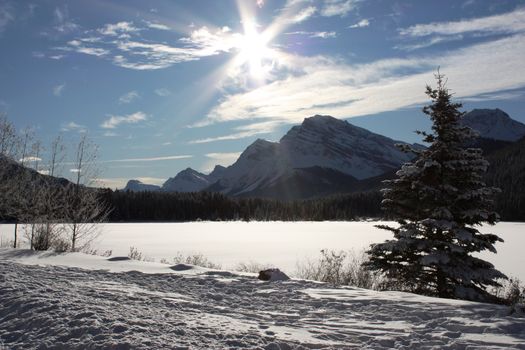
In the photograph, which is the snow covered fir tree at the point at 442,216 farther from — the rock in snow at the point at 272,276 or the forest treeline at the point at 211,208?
the forest treeline at the point at 211,208

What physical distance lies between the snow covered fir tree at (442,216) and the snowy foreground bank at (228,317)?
3.77m

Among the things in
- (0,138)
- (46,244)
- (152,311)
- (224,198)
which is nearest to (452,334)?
(152,311)

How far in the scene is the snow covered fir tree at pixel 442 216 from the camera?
12477mm

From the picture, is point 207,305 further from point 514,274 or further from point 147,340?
point 514,274

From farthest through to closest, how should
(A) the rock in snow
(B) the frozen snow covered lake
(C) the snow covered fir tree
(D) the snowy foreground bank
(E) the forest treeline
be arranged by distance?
1. (E) the forest treeline
2. (B) the frozen snow covered lake
3. (C) the snow covered fir tree
4. (A) the rock in snow
5. (D) the snowy foreground bank

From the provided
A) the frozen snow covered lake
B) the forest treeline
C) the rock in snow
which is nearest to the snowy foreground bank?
the rock in snow

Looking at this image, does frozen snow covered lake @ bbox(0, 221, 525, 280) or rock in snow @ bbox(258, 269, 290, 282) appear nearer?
rock in snow @ bbox(258, 269, 290, 282)

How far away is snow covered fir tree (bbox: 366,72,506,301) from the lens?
40.9 feet

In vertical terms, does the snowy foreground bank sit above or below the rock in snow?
below

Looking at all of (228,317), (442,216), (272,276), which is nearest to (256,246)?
(442,216)

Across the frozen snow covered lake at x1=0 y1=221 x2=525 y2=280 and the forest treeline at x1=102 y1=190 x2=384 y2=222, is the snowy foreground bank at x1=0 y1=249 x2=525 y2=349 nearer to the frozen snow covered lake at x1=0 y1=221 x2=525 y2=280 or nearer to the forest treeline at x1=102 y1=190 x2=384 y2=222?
the frozen snow covered lake at x1=0 y1=221 x2=525 y2=280

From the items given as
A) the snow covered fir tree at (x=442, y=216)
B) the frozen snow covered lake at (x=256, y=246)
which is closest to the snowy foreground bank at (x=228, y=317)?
the snow covered fir tree at (x=442, y=216)

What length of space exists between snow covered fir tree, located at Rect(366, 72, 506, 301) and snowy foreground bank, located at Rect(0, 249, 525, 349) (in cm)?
377

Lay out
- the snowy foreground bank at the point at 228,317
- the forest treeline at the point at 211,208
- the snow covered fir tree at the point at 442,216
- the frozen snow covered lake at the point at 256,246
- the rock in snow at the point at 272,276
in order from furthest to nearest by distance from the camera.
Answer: the forest treeline at the point at 211,208
the frozen snow covered lake at the point at 256,246
the snow covered fir tree at the point at 442,216
the rock in snow at the point at 272,276
the snowy foreground bank at the point at 228,317
